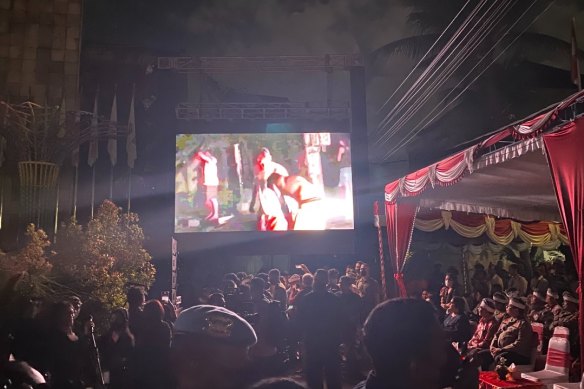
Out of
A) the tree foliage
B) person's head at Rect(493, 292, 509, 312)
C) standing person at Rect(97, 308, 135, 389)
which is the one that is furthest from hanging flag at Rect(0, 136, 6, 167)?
person's head at Rect(493, 292, 509, 312)

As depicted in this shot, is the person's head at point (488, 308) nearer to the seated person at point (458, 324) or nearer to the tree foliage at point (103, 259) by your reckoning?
the seated person at point (458, 324)

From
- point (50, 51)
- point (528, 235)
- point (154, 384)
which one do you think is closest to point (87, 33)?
point (50, 51)

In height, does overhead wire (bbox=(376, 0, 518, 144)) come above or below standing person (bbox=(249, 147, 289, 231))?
above

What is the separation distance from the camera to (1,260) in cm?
621

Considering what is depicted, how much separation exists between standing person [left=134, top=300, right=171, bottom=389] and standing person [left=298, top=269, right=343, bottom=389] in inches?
80.8

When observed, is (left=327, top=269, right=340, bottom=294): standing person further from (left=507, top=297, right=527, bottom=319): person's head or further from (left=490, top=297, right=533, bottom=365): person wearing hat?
(left=507, top=297, right=527, bottom=319): person's head

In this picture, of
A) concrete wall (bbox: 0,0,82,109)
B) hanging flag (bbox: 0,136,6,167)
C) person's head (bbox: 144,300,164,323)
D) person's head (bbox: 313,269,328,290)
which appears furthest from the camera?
concrete wall (bbox: 0,0,82,109)

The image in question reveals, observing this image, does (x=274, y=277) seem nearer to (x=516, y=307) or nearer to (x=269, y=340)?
(x=516, y=307)

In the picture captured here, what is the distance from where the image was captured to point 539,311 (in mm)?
7422

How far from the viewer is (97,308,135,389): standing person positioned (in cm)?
356

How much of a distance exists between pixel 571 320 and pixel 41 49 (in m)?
12.3

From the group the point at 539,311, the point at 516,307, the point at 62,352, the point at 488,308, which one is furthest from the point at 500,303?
the point at 62,352

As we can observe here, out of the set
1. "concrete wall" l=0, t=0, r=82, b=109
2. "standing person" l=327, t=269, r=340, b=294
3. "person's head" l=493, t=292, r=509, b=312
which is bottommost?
"person's head" l=493, t=292, r=509, b=312

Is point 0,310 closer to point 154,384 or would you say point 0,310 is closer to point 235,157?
point 154,384
